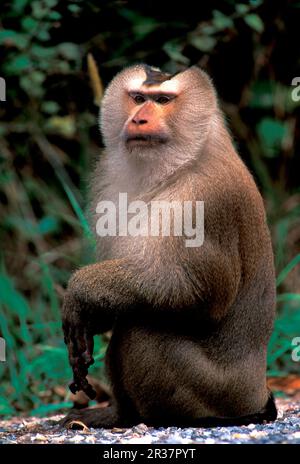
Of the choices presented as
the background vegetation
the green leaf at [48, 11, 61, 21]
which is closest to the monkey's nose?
the background vegetation

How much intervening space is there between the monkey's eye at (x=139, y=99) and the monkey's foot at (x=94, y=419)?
1.78 metres

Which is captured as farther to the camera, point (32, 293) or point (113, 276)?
point (32, 293)

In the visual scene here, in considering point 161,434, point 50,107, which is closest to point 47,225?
point 50,107

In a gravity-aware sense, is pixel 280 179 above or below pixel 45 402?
above

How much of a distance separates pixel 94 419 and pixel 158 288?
1.05 m

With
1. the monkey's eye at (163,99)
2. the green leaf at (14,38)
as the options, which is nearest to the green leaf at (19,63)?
the green leaf at (14,38)

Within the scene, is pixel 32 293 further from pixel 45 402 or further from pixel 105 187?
pixel 105 187

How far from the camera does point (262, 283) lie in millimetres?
5102

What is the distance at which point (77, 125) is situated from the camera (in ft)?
27.9
